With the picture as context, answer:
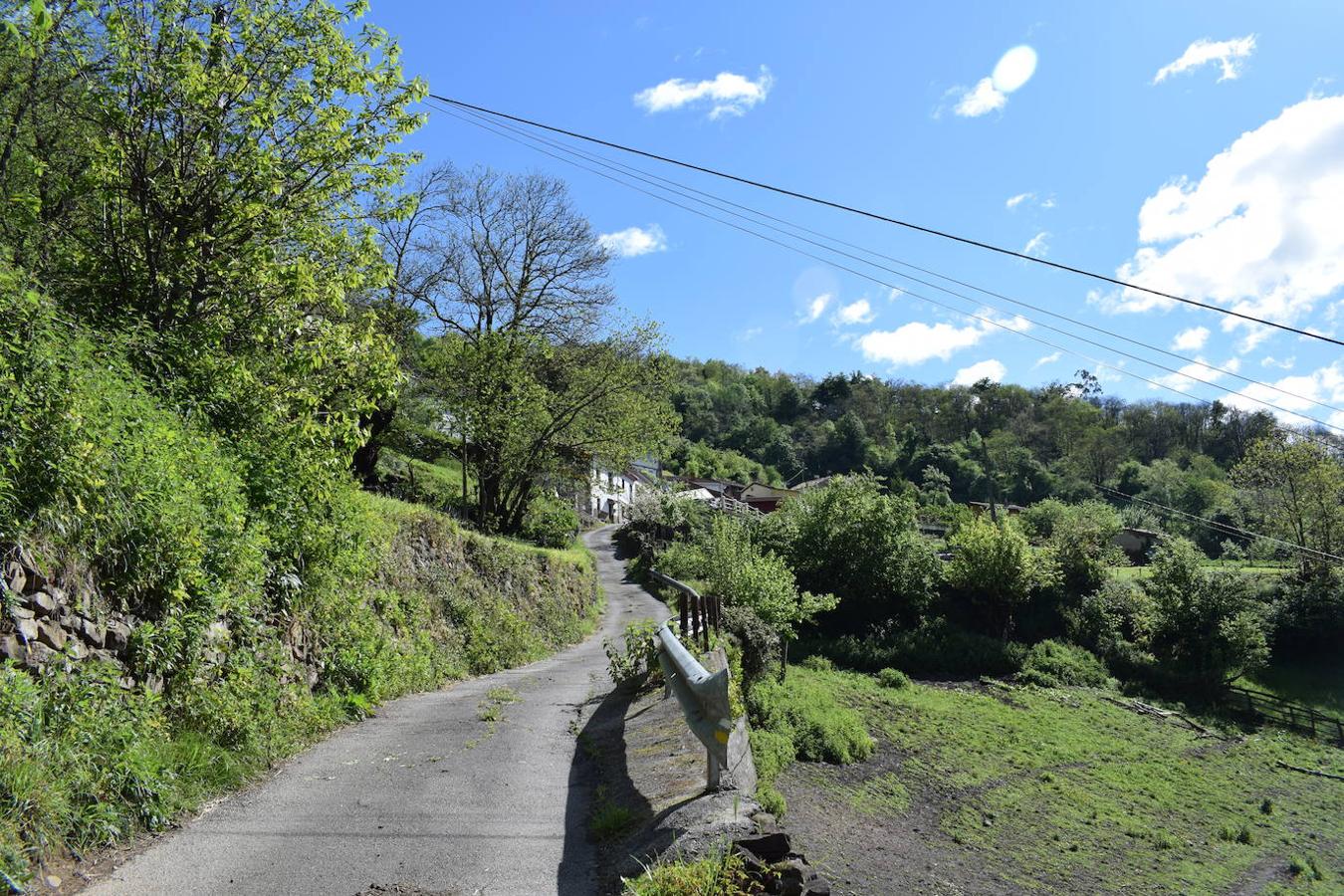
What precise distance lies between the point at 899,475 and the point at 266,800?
96851 millimetres

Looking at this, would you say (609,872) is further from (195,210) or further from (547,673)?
(547,673)

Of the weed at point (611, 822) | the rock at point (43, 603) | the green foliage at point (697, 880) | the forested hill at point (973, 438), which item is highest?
the forested hill at point (973, 438)

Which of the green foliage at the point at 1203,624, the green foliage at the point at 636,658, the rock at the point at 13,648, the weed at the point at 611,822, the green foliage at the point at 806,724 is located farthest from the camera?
the green foliage at the point at 1203,624

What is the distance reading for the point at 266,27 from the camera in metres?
8.33

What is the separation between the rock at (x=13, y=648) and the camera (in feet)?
14.5

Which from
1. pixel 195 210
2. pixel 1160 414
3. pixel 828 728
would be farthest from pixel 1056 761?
pixel 1160 414

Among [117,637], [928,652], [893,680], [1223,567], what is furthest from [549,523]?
[1223,567]

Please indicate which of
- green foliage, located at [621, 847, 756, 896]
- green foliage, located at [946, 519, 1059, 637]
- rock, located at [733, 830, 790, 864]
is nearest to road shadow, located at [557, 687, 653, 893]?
green foliage, located at [621, 847, 756, 896]

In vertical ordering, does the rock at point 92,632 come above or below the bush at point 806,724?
above

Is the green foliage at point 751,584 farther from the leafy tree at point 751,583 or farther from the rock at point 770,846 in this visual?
the rock at point 770,846

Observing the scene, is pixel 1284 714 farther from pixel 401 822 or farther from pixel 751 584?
pixel 401 822

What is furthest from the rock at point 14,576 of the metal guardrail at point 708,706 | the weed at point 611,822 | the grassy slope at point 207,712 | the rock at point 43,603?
the metal guardrail at point 708,706

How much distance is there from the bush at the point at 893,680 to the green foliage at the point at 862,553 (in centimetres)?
700

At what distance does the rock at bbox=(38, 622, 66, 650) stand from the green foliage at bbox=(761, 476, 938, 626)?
121 ft
